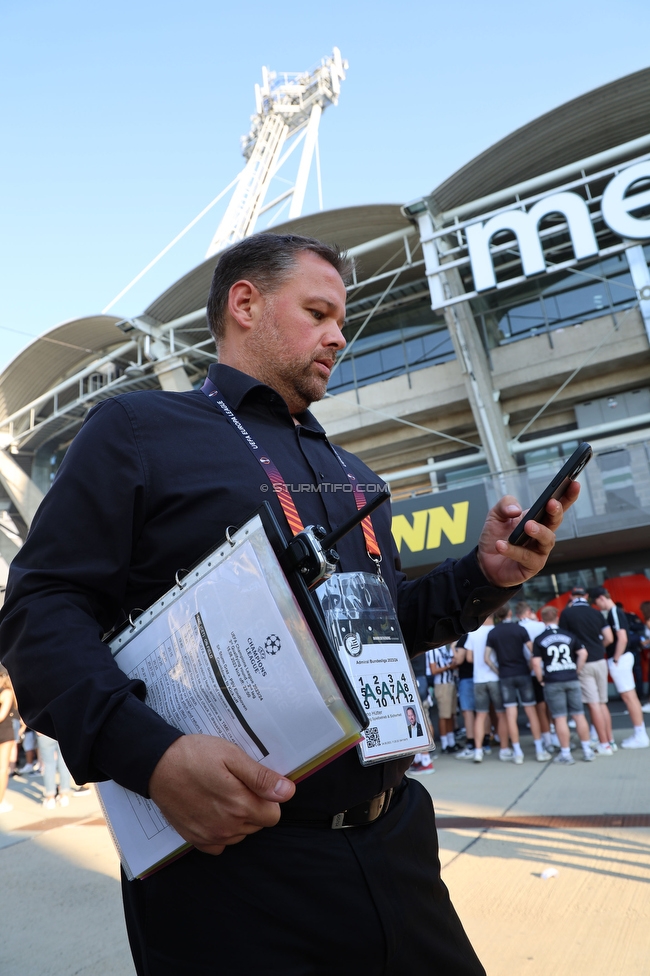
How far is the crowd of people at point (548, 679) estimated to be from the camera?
823 centimetres

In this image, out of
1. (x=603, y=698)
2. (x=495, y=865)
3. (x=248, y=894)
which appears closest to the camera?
(x=248, y=894)

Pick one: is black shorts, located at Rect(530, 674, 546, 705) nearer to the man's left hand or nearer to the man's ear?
the man's left hand

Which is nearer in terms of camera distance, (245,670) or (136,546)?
(245,670)

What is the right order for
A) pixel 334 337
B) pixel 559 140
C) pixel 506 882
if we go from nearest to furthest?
pixel 334 337 → pixel 506 882 → pixel 559 140

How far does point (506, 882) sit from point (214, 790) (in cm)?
371

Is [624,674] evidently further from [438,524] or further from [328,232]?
[328,232]

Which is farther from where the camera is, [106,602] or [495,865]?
[495,865]

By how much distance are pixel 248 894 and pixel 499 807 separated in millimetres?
5433

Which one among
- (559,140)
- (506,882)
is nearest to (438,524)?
(559,140)

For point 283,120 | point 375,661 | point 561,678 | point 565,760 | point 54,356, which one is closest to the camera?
point 375,661

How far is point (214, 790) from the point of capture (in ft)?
3.34

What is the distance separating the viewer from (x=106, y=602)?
1393mm

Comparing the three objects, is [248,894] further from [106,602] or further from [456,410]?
[456,410]

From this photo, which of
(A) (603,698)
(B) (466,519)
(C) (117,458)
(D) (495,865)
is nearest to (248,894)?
(C) (117,458)
